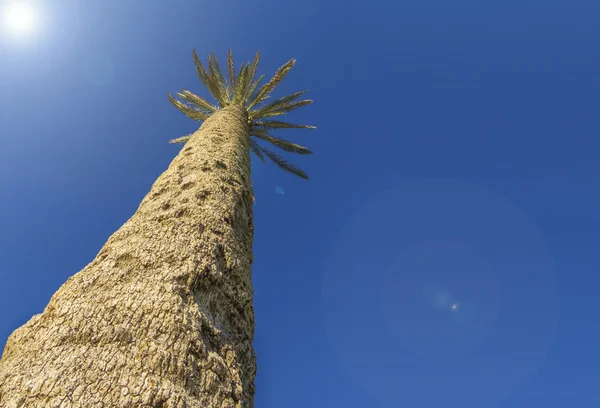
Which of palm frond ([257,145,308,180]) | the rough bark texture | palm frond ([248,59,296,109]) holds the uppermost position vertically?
palm frond ([248,59,296,109])

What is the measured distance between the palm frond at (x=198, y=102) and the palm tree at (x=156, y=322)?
722 centimetres

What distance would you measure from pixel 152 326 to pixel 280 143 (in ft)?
26.5

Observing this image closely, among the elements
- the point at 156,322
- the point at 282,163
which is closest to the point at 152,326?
the point at 156,322

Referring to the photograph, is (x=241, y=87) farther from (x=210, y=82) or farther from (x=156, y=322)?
(x=156, y=322)

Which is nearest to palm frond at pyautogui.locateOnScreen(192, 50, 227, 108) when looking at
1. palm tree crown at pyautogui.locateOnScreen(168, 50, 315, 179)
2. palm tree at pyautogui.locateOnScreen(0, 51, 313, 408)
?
palm tree crown at pyautogui.locateOnScreen(168, 50, 315, 179)

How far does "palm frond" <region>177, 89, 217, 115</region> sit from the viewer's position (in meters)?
9.77

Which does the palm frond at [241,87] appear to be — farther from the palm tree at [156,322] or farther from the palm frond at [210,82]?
the palm tree at [156,322]

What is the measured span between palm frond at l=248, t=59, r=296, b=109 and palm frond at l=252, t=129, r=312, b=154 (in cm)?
129

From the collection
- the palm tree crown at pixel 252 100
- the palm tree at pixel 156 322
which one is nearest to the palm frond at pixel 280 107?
the palm tree crown at pixel 252 100

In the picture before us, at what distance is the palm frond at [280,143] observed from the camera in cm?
898

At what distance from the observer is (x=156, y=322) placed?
1.69 m

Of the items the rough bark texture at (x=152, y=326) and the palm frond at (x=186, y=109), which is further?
the palm frond at (x=186, y=109)

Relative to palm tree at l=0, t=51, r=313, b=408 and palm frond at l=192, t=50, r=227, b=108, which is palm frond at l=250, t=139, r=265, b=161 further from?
palm tree at l=0, t=51, r=313, b=408

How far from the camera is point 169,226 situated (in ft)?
7.98
